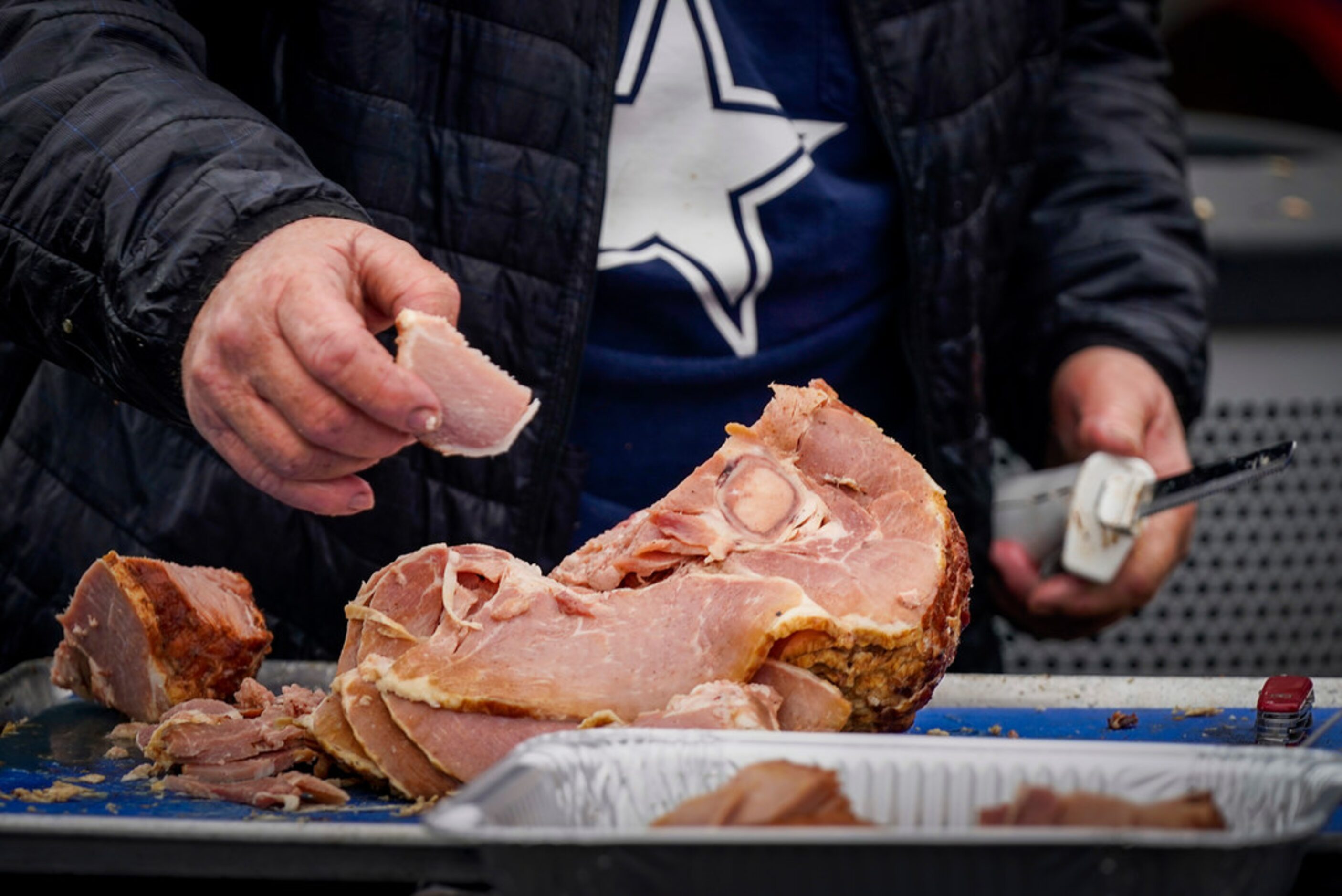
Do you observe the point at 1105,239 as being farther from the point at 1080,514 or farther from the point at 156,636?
the point at 156,636

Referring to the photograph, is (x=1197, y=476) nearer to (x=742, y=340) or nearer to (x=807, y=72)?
(x=742, y=340)

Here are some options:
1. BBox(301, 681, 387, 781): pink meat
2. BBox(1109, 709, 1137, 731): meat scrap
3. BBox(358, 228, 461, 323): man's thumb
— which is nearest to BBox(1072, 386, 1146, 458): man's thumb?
BBox(1109, 709, 1137, 731): meat scrap

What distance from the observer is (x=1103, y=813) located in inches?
58.4

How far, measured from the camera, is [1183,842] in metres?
1.38

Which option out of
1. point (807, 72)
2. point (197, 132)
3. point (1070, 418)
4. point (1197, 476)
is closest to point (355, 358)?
point (197, 132)

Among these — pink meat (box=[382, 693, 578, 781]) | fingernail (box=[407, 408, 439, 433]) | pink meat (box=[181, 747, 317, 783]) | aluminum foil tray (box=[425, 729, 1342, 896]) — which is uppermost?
fingernail (box=[407, 408, 439, 433])

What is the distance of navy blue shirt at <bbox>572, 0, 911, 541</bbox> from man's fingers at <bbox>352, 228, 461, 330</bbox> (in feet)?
3.18

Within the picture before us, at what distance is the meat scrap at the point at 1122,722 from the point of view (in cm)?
257

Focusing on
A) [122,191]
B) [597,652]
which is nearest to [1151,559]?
[597,652]

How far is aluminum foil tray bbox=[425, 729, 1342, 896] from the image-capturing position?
1.41m

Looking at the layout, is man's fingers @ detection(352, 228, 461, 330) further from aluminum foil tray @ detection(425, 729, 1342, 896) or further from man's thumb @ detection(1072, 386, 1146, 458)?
man's thumb @ detection(1072, 386, 1146, 458)

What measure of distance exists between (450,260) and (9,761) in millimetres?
1268

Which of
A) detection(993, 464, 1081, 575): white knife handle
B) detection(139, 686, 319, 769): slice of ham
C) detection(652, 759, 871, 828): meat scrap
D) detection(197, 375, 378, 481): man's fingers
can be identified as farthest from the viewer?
detection(993, 464, 1081, 575): white knife handle

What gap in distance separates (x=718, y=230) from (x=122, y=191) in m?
1.34
